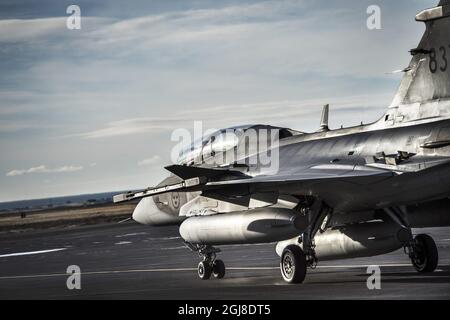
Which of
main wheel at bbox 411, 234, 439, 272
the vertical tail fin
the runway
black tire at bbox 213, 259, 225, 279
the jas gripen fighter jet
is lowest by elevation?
the runway

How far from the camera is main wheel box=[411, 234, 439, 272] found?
17672 millimetres

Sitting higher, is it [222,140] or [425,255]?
[222,140]

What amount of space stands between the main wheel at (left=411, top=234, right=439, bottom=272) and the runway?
21 centimetres

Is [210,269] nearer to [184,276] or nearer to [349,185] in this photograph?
[184,276]

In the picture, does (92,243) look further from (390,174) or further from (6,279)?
(390,174)

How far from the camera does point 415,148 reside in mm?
15797

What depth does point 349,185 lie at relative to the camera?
53.8 feet

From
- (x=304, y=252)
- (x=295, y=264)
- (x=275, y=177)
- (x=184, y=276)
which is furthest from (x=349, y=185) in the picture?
(x=184, y=276)

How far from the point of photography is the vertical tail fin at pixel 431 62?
16078 mm

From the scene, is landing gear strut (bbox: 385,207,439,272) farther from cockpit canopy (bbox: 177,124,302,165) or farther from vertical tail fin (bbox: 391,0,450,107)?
cockpit canopy (bbox: 177,124,302,165)

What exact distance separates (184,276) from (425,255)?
635cm

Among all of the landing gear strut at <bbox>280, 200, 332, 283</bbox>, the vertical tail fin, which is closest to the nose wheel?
the landing gear strut at <bbox>280, 200, 332, 283</bbox>

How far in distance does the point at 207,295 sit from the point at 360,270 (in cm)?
492
